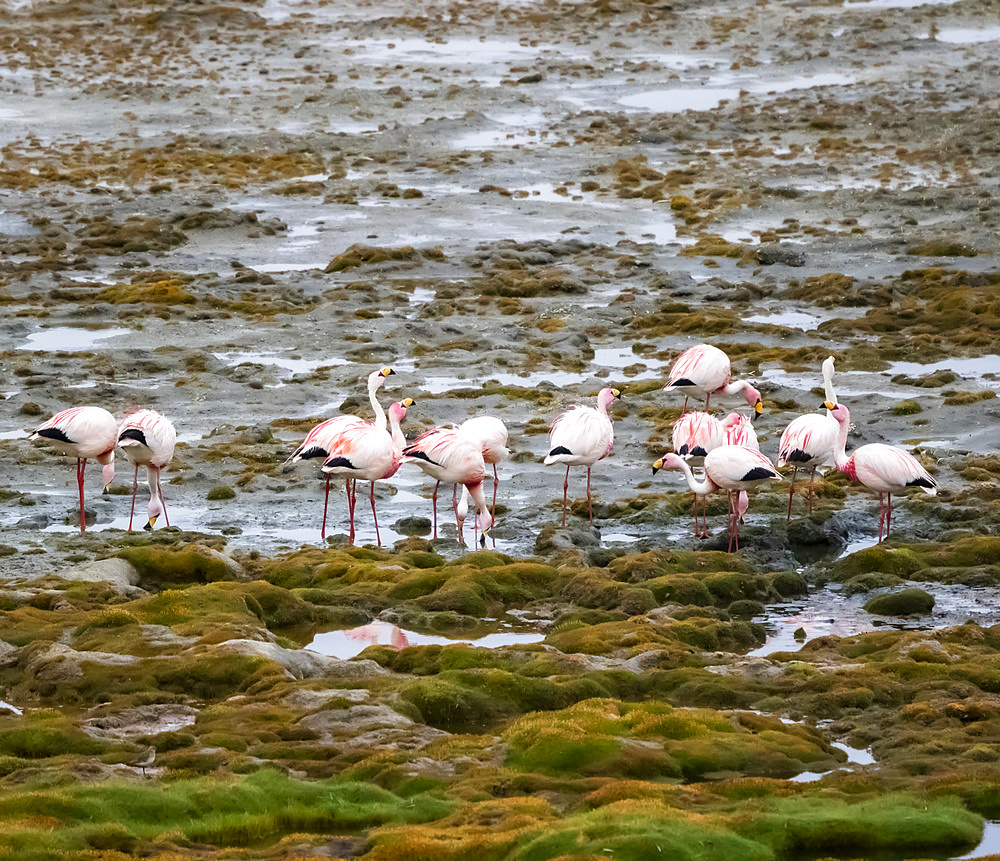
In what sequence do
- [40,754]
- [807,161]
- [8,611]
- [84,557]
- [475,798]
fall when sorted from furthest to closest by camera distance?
[807,161]
[84,557]
[8,611]
[40,754]
[475,798]

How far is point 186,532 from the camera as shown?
14.8 m

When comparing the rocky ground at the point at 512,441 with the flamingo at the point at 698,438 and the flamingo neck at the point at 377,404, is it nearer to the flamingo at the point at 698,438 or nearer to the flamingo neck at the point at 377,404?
the flamingo at the point at 698,438

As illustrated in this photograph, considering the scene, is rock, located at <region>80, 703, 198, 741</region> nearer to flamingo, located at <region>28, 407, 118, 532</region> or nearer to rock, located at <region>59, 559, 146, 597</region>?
rock, located at <region>59, 559, 146, 597</region>

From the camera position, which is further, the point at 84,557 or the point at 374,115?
the point at 374,115

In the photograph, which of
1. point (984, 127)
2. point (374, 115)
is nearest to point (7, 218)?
point (374, 115)

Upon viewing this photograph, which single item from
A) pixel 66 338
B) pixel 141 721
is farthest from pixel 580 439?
pixel 66 338

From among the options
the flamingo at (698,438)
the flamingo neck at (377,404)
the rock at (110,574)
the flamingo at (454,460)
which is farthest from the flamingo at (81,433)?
the flamingo at (698,438)

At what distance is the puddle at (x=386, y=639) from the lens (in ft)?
38.9

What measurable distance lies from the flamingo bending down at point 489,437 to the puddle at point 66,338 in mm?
7860

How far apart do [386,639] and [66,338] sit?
11.3 metres

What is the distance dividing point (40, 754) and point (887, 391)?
12.8 metres

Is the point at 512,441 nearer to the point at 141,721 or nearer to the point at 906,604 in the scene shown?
the point at 906,604

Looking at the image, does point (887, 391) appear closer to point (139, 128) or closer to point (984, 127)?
point (984, 127)

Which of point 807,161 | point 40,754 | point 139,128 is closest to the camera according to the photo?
point 40,754
